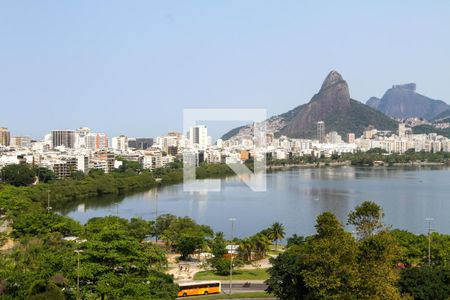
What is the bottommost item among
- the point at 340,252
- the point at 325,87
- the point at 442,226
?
the point at 442,226

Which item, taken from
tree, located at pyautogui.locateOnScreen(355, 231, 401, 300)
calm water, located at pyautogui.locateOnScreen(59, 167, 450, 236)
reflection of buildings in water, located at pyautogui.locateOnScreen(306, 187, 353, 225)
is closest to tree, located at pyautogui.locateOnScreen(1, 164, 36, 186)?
calm water, located at pyautogui.locateOnScreen(59, 167, 450, 236)

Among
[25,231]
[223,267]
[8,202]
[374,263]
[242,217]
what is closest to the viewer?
[374,263]

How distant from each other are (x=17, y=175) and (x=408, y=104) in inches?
3669

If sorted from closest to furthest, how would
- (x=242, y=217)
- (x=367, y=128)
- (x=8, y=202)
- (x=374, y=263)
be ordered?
(x=374, y=263), (x=8, y=202), (x=242, y=217), (x=367, y=128)

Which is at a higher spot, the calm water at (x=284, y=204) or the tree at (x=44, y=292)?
the tree at (x=44, y=292)

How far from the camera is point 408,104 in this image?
336 ft

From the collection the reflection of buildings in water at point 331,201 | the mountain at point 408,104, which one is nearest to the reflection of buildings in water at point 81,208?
the reflection of buildings in water at point 331,201

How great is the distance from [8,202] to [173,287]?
7078 millimetres

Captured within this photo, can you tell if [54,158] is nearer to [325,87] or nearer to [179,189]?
[179,189]

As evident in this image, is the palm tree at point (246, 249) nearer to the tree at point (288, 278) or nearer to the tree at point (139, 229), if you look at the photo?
the tree at point (139, 229)

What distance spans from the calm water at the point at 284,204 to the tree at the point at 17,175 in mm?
3516

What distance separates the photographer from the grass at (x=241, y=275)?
7004mm

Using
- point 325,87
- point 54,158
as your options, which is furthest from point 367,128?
point 54,158

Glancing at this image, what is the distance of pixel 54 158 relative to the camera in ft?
75.6
